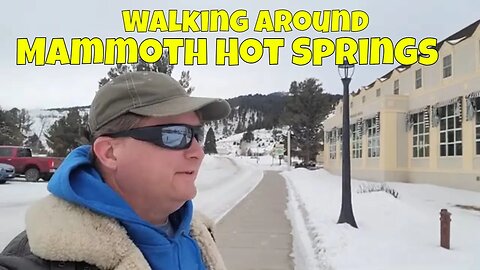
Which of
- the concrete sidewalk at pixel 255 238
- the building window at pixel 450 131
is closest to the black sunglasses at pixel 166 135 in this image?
the concrete sidewalk at pixel 255 238

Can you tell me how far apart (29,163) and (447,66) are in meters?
22.3

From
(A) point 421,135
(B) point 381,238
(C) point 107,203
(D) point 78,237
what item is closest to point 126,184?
(C) point 107,203

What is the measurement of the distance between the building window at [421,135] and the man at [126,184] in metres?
24.8

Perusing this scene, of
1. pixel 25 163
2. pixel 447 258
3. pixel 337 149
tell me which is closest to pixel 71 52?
pixel 447 258

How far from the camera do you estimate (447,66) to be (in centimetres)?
2303

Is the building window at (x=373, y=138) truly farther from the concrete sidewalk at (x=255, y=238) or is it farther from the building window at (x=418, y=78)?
the concrete sidewalk at (x=255, y=238)

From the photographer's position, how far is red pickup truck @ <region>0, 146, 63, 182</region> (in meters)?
23.3

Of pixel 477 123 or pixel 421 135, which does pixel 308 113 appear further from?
pixel 477 123

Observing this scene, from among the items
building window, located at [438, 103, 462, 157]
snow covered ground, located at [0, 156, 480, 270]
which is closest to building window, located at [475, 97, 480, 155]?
building window, located at [438, 103, 462, 157]

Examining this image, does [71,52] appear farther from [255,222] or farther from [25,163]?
[25,163]

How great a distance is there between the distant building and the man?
66.8 ft

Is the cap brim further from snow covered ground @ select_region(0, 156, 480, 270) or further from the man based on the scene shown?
snow covered ground @ select_region(0, 156, 480, 270)

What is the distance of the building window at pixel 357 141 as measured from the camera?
109 ft

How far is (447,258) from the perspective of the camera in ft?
23.2
